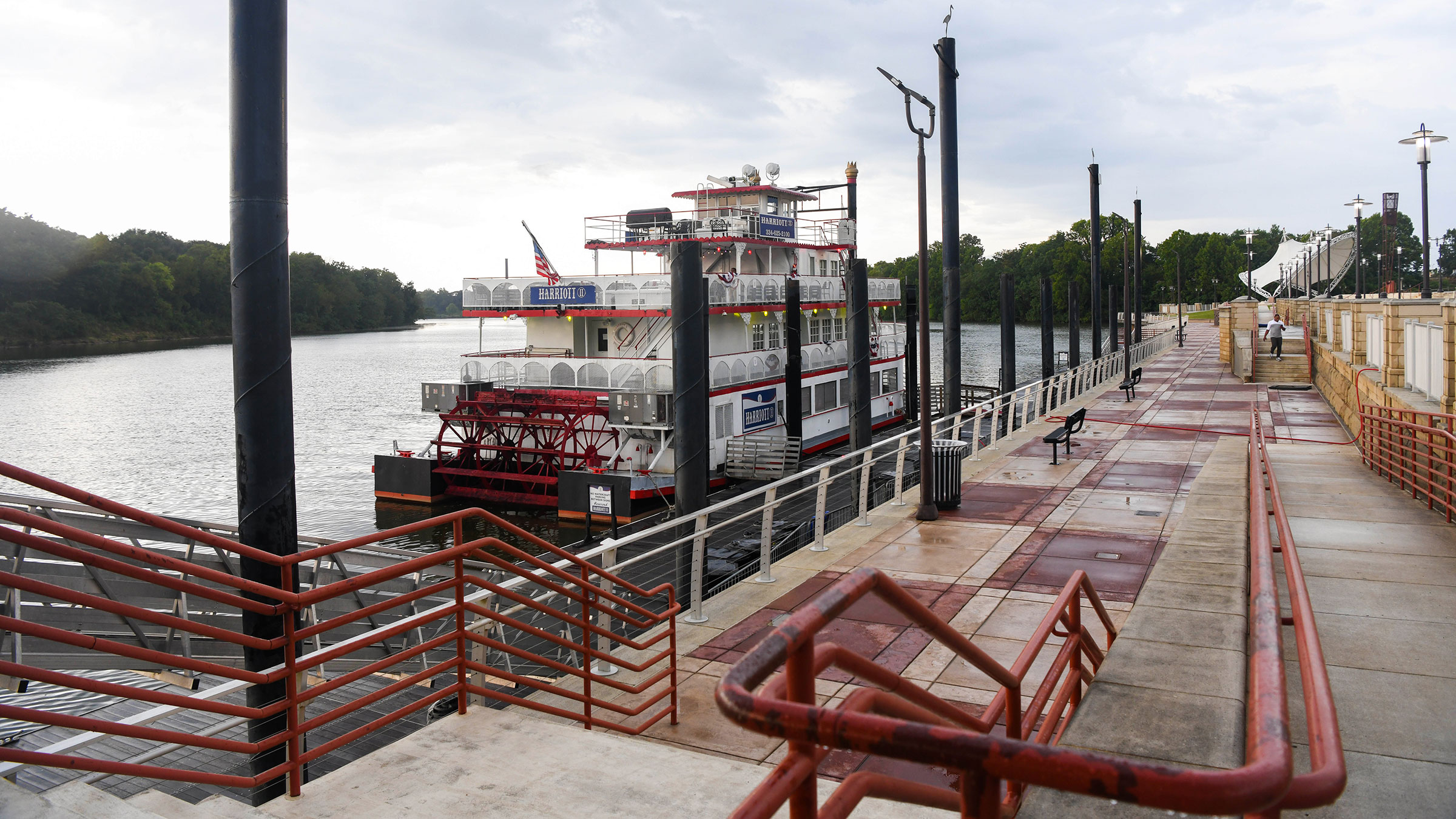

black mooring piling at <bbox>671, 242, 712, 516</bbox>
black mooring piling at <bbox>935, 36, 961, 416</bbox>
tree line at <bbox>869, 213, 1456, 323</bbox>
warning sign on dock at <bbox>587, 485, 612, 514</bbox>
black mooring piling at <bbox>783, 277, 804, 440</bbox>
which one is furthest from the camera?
tree line at <bbox>869, 213, 1456, 323</bbox>

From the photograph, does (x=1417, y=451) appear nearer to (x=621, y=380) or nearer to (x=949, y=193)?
(x=949, y=193)

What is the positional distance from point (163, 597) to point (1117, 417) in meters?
22.9

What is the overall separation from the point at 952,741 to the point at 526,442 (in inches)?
1205

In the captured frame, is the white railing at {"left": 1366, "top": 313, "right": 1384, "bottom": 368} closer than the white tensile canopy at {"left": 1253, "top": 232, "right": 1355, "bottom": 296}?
Yes

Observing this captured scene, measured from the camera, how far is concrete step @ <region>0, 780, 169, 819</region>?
3430 millimetres

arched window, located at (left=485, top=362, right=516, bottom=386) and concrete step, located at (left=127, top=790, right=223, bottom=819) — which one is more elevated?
arched window, located at (left=485, top=362, right=516, bottom=386)

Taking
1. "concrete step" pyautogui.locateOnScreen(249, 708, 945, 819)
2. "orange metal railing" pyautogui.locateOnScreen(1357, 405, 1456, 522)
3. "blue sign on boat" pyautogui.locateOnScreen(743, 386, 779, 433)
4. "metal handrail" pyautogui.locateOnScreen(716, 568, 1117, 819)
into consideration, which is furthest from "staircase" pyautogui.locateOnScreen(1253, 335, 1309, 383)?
"metal handrail" pyautogui.locateOnScreen(716, 568, 1117, 819)

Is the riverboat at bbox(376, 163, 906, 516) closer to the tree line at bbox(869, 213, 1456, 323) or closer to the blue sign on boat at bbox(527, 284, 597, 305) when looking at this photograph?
the blue sign on boat at bbox(527, 284, 597, 305)

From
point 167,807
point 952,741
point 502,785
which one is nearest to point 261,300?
point 167,807

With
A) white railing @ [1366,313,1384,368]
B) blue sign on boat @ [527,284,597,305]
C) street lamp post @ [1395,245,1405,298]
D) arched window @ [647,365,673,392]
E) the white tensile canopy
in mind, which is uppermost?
the white tensile canopy

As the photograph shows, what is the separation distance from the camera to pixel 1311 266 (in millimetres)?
84125

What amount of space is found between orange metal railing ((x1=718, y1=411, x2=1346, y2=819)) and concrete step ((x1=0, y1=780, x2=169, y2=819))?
2787 millimetres

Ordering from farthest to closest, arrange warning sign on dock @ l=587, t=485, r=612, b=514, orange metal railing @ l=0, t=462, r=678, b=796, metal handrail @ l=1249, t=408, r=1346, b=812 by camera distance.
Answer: warning sign on dock @ l=587, t=485, r=612, b=514
orange metal railing @ l=0, t=462, r=678, b=796
metal handrail @ l=1249, t=408, r=1346, b=812

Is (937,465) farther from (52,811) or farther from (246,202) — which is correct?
(52,811)
